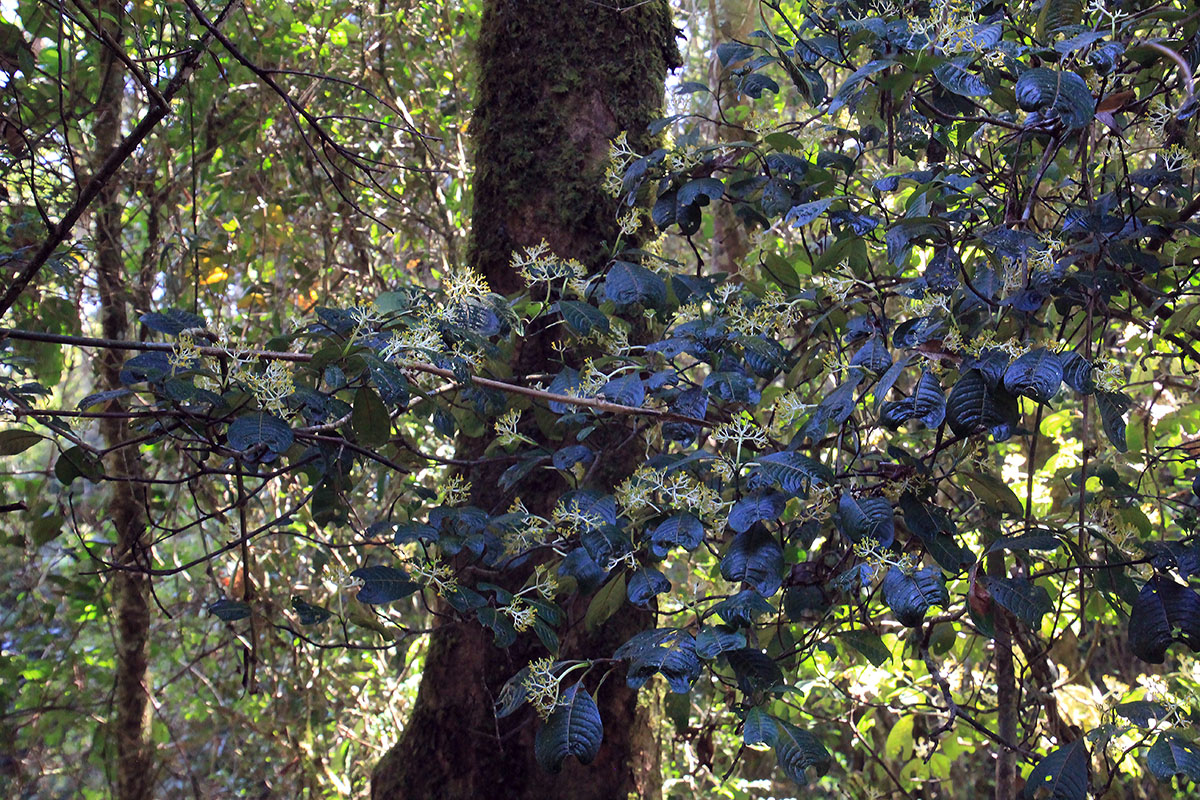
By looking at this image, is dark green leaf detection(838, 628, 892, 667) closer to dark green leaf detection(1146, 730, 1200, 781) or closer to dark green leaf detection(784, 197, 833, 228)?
dark green leaf detection(1146, 730, 1200, 781)

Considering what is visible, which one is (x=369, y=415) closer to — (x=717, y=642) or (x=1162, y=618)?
(x=717, y=642)

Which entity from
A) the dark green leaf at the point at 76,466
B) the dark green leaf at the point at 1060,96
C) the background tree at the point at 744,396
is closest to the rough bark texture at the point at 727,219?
the background tree at the point at 744,396

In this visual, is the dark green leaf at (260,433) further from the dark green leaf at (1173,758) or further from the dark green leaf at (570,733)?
the dark green leaf at (1173,758)

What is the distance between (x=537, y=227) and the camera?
162 cm

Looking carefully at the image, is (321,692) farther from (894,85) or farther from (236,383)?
(894,85)

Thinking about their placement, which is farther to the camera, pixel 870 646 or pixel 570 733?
pixel 870 646

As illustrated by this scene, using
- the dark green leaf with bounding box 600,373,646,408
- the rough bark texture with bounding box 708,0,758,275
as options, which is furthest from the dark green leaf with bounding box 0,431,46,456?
the rough bark texture with bounding box 708,0,758,275

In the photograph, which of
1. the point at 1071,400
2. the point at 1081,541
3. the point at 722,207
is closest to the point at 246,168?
the point at 722,207

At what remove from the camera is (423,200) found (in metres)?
2.92

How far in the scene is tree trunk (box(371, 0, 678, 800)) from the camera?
140cm

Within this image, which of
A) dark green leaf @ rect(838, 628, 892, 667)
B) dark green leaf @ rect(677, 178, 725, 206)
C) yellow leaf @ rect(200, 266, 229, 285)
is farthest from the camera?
yellow leaf @ rect(200, 266, 229, 285)

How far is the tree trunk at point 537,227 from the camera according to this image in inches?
55.2

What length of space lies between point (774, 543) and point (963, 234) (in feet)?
1.84

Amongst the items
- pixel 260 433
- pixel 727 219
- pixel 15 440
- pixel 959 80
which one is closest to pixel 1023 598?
pixel 959 80
